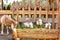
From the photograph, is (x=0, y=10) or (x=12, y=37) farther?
(x=0, y=10)

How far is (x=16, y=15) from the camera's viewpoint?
4.11 meters

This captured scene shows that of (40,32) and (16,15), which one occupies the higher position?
(16,15)

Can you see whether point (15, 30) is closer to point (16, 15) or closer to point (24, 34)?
point (24, 34)

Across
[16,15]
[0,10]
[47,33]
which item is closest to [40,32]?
[47,33]

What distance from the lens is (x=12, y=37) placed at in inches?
153

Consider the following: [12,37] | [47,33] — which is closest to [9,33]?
[12,37]

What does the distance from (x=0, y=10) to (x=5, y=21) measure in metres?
0.37

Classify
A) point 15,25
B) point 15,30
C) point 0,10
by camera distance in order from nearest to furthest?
point 15,30 → point 15,25 → point 0,10

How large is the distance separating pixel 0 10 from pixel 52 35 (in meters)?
1.28

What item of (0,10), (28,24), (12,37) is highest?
(0,10)

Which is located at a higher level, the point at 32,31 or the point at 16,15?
the point at 16,15

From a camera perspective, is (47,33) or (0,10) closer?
(47,33)

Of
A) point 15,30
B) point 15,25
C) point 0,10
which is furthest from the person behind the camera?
point 0,10

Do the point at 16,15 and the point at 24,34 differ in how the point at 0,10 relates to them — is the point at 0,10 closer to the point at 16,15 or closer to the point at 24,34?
the point at 16,15
